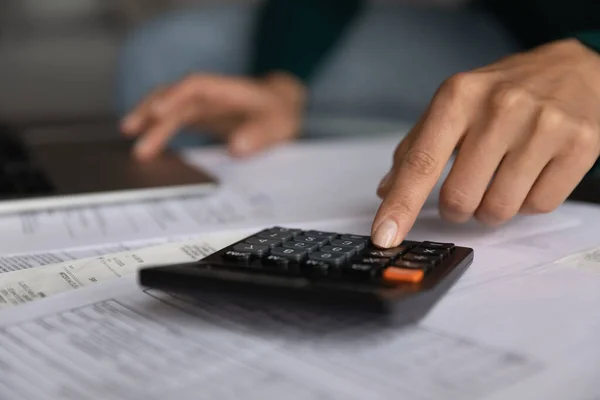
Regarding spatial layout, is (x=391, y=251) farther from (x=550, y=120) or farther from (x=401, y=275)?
(x=550, y=120)

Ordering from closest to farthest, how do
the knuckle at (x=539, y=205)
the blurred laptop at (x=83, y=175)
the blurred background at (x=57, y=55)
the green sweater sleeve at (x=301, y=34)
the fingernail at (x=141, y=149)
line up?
the knuckle at (x=539, y=205)
the blurred laptop at (x=83, y=175)
the fingernail at (x=141, y=149)
the green sweater sleeve at (x=301, y=34)
the blurred background at (x=57, y=55)

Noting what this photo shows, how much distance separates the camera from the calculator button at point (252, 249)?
396 mm

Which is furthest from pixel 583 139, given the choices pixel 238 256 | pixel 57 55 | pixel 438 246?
pixel 57 55

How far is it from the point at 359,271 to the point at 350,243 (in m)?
0.06

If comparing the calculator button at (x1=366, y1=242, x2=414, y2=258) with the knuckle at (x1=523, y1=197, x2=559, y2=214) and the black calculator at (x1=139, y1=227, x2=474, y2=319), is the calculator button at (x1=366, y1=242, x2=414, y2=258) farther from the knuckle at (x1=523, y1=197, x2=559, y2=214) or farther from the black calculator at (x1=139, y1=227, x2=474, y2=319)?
the knuckle at (x1=523, y1=197, x2=559, y2=214)

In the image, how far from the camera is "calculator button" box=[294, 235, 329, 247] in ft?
1.37

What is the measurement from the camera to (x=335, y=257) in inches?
15.1

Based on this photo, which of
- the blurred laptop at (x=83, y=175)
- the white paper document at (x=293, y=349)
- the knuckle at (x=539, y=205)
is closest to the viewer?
the white paper document at (x=293, y=349)

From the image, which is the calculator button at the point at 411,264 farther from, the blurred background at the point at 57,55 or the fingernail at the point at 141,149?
the blurred background at the point at 57,55

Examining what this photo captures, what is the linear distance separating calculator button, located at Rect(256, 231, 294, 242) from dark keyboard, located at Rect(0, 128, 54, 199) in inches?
10.7

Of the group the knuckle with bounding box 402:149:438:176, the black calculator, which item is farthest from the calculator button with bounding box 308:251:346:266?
the knuckle with bounding box 402:149:438:176

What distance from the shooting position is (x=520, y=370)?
0.32 m

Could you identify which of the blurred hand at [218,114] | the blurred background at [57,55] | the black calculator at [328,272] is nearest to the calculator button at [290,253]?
the black calculator at [328,272]

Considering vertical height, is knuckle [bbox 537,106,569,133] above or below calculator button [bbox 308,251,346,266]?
above
